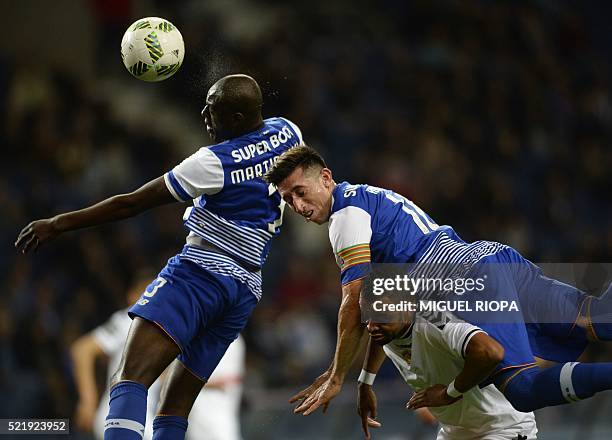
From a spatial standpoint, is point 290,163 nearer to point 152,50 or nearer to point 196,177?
point 196,177

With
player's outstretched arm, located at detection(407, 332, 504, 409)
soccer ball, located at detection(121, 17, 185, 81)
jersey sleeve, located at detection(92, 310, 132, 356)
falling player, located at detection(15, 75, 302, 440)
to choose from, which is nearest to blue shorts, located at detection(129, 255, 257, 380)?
falling player, located at detection(15, 75, 302, 440)

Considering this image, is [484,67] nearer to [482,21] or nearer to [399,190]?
[482,21]

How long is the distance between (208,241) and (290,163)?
61cm

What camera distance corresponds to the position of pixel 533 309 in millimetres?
4777

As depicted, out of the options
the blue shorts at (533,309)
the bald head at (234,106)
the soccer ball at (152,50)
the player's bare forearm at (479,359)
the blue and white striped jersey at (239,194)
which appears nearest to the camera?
A: the player's bare forearm at (479,359)

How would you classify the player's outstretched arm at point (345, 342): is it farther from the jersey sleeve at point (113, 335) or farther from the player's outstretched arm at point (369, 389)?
the jersey sleeve at point (113, 335)

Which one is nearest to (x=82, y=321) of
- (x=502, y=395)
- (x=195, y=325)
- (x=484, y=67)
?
(x=195, y=325)

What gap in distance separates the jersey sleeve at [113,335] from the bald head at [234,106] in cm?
288

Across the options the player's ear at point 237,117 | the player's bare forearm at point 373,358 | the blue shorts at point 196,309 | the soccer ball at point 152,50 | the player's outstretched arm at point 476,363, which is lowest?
the player's outstretched arm at point 476,363

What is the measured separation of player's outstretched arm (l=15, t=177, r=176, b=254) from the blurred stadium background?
265 cm

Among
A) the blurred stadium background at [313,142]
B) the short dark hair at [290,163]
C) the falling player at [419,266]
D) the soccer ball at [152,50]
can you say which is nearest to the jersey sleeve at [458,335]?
the falling player at [419,266]

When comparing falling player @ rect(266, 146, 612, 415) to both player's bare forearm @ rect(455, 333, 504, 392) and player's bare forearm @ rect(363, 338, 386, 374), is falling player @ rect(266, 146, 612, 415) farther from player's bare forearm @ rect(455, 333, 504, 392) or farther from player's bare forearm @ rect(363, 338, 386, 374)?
player's bare forearm @ rect(363, 338, 386, 374)

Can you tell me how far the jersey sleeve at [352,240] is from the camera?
450 centimetres

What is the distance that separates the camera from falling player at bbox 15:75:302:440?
4648 millimetres
